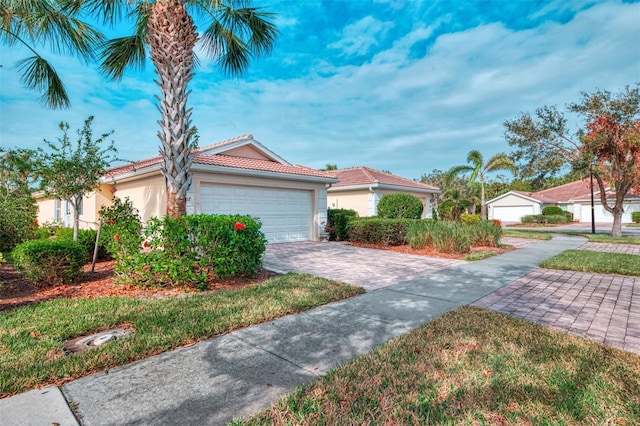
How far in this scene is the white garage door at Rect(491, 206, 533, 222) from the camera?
3866cm

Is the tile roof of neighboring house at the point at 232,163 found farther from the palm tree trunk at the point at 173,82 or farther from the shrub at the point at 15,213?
the palm tree trunk at the point at 173,82

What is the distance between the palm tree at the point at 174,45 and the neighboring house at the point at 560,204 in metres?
41.2

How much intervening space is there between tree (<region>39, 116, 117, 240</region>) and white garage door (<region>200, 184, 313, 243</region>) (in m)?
3.06

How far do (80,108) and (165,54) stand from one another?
448cm

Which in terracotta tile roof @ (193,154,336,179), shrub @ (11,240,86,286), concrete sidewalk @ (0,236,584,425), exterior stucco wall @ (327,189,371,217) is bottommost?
concrete sidewalk @ (0,236,584,425)

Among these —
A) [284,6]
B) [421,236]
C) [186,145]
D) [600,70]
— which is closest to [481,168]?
[600,70]

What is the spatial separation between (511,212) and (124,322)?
45753 mm

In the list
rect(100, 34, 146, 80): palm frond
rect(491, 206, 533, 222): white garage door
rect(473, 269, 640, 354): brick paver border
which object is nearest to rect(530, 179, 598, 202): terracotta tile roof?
rect(491, 206, 533, 222): white garage door

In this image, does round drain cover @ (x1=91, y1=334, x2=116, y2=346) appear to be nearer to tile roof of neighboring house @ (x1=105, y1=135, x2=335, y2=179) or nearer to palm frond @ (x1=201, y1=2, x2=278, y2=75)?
tile roof of neighboring house @ (x1=105, y1=135, x2=335, y2=179)

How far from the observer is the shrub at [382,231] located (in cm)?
1220

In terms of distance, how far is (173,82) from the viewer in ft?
22.7

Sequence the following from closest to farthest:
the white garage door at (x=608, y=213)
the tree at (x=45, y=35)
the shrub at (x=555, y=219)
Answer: the tree at (x=45, y=35)
the shrub at (x=555, y=219)
the white garage door at (x=608, y=213)

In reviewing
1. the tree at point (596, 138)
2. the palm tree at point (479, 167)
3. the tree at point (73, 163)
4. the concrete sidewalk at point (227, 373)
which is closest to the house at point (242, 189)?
the tree at point (73, 163)

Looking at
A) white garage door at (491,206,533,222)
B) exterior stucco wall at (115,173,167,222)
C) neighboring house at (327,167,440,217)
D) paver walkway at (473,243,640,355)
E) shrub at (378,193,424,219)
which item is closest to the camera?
paver walkway at (473,243,640,355)
